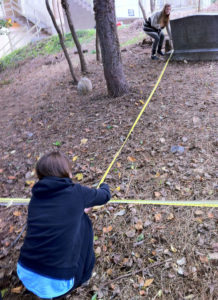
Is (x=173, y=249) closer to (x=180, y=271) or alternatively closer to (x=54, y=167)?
(x=180, y=271)

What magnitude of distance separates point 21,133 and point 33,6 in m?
18.5

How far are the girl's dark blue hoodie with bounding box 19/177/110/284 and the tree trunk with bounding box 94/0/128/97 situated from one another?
390cm

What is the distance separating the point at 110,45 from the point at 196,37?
3.21m

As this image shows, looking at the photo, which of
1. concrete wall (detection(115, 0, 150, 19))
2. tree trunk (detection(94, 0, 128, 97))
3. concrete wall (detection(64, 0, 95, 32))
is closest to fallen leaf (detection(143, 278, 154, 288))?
tree trunk (detection(94, 0, 128, 97))

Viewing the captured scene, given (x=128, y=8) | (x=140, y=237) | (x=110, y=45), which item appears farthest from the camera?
(x=128, y=8)

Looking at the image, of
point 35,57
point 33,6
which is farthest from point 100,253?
point 33,6

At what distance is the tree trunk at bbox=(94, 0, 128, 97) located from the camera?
15.7ft

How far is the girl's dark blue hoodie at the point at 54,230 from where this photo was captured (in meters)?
1.71

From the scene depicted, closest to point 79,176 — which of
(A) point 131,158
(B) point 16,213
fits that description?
(A) point 131,158

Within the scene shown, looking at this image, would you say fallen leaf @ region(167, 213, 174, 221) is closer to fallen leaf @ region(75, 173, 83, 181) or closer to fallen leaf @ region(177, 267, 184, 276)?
fallen leaf @ region(177, 267, 184, 276)

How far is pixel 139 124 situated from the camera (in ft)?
14.4

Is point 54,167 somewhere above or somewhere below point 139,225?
above

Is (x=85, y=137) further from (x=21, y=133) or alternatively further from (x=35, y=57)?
(x=35, y=57)

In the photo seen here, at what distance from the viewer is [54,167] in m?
1.85
